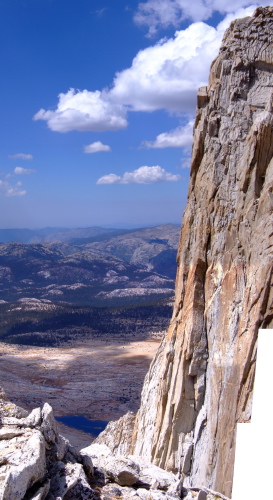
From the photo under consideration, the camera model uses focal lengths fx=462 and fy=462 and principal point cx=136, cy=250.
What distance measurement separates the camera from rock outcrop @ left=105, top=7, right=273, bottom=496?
42.1 ft

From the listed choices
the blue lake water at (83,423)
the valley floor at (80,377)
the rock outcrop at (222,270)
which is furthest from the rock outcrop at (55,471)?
the blue lake water at (83,423)

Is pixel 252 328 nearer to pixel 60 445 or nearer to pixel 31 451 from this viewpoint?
pixel 60 445

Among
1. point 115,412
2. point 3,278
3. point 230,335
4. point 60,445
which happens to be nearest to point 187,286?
point 230,335

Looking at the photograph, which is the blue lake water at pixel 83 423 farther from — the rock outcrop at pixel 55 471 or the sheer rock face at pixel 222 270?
the rock outcrop at pixel 55 471

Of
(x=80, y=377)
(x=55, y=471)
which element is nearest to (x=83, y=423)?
(x=80, y=377)

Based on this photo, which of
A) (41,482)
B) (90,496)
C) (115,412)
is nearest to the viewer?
(41,482)

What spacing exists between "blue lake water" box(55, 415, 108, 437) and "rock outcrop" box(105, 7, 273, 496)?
2441cm

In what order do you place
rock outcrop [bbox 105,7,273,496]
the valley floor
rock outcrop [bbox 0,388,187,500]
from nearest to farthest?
rock outcrop [bbox 0,388,187,500]
rock outcrop [bbox 105,7,273,496]
the valley floor

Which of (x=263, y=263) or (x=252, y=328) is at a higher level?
(x=263, y=263)

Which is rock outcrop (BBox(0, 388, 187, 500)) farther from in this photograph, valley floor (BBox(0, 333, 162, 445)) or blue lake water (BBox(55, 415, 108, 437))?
blue lake water (BBox(55, 415, 108, 437))

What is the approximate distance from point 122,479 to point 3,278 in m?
195

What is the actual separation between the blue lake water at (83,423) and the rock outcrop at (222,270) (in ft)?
80.1

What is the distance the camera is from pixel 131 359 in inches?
2648

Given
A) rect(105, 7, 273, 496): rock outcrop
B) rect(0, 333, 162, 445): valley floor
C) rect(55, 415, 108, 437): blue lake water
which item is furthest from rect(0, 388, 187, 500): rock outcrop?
rect(55, 415, 108, 437): blue lake water
